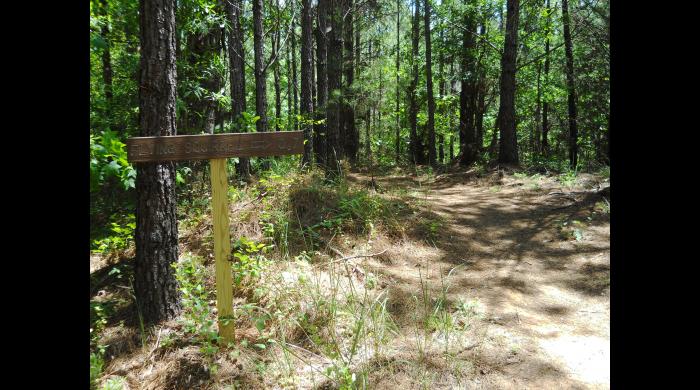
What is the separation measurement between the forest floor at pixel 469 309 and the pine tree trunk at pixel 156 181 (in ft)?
1.00

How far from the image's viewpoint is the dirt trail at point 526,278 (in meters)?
3.26

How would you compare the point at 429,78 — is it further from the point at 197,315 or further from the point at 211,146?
the point at 197,315

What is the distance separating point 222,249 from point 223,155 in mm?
784

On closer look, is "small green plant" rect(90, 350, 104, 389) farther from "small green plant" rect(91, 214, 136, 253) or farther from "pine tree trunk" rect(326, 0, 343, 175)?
"pine tree trunk" rect(326, 0, 343, 175)

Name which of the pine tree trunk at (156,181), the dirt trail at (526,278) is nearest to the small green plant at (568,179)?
the dirt trail at (526,278)

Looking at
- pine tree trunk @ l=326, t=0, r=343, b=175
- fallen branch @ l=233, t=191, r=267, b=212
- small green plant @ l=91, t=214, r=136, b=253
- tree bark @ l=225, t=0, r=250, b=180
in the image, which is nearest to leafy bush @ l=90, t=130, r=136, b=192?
small green plant @ l=91, t=214, r=136, b=253

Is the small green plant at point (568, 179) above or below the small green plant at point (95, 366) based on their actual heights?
above

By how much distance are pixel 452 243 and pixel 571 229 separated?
6.31 feet

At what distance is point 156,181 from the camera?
12.1 feet

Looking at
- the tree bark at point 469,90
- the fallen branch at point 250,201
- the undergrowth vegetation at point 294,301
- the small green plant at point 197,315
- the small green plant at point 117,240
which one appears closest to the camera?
the undergrowth vegetation at point 294,301

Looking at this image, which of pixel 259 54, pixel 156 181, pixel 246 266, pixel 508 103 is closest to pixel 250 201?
pixel 246 266

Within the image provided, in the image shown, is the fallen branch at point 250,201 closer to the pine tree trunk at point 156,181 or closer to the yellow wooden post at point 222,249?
the pine tree trunk at point 156,181

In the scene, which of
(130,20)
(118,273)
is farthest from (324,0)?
(118,273)

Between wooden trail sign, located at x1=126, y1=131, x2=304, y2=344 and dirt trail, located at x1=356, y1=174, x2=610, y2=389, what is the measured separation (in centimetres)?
150
